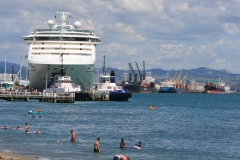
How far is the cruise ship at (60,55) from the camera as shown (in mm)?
112812

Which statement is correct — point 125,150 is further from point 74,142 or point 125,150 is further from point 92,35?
point 92,35

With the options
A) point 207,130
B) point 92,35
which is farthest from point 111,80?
point 207,130

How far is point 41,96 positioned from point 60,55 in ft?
31.1

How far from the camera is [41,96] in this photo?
107938 mm

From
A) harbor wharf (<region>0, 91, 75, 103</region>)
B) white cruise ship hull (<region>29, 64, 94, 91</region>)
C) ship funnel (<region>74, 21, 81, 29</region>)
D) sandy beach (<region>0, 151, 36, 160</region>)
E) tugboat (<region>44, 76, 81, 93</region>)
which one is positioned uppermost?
ship funnel (<region>74, 21, 81, 29</region>)

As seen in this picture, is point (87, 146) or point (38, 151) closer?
point (38, 151)

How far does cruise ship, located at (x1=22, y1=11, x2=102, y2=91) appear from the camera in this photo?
370 ft

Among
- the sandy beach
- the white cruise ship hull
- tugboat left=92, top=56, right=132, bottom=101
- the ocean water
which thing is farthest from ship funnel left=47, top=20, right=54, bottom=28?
the sandy beach

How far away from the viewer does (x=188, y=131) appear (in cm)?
6178

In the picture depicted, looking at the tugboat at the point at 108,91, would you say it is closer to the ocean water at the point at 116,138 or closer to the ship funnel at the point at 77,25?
the ship funnel at the point at 77,25

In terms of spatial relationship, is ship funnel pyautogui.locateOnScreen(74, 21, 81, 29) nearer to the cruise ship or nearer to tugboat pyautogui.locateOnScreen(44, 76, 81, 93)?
the cruise ship

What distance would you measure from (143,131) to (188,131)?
485cm

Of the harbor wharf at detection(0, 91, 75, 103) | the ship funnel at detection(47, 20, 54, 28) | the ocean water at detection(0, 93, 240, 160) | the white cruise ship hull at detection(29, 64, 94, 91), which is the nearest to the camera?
the ocean water at detection(0, 93, 240, 160)

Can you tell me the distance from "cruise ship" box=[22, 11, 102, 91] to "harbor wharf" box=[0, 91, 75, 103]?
5.82 m
